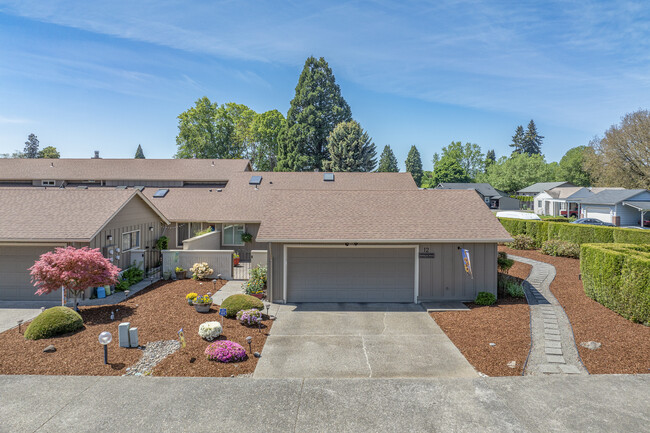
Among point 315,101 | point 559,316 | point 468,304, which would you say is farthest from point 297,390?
point 315,101

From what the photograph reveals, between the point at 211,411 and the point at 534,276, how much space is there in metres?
15.2

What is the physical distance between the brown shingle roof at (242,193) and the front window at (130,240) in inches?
168

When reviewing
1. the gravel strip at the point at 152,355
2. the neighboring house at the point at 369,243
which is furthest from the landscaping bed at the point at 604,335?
the gravel strip at the point at 152,355

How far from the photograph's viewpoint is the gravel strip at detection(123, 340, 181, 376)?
299 inches

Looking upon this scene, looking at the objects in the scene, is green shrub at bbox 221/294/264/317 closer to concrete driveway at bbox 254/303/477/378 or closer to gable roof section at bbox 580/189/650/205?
concrete driveway at bbox 254/303/477/378

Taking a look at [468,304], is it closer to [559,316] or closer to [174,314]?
[559,316]

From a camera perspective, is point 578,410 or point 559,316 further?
point 559,316

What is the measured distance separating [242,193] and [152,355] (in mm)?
16492

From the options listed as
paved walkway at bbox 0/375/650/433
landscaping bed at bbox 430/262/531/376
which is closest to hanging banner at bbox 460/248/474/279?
landscaping bed at bbox 430/262/531/376

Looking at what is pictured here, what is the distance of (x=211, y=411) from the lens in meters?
6.08

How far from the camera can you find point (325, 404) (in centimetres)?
633

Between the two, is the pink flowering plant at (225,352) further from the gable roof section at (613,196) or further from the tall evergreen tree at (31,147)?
the tall evergreen tree at (31,147)

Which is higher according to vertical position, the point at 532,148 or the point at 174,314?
the point at 532,148

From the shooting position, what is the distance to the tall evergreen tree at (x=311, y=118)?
44969 mm
